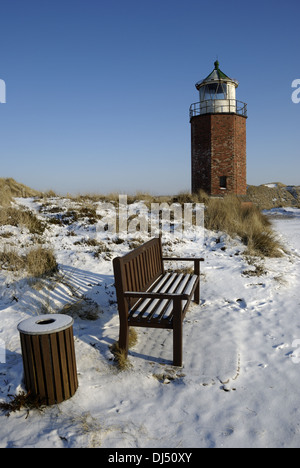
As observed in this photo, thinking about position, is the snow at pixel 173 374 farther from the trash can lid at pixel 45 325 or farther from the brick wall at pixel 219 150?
the brick wall at pixel 219 150

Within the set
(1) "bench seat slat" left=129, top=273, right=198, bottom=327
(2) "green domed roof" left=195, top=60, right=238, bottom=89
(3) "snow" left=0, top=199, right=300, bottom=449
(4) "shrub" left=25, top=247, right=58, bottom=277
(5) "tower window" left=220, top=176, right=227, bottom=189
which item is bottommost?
(3) "snow" left=0, top=199, right=300, bottom=449

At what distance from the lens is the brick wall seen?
65.9 feet

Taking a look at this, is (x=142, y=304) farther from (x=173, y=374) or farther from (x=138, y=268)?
(x=173, y=374)

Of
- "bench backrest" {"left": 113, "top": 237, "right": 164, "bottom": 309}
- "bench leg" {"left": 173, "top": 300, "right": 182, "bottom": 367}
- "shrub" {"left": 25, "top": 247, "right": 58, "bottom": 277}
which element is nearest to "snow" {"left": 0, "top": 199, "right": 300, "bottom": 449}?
"bench leg" {"left": 173, "top": 300, "right": 182, "bottom": 367}

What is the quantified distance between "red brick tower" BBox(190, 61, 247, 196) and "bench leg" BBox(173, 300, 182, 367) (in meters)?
17.6

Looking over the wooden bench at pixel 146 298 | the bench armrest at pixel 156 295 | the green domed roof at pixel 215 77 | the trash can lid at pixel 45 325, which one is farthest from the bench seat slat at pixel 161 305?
the green domed roof at pixel 215 77

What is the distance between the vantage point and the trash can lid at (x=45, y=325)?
2.96 meters

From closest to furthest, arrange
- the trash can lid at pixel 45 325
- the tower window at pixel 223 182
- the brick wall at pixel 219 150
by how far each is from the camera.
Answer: the trash can lid at pixel 45 325 → the brick wall at pixel 219 150 → the tower window at pixel 223 182

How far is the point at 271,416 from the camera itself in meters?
2.93

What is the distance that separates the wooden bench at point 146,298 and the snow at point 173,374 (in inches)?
17.1

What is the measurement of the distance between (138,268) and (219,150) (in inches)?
681

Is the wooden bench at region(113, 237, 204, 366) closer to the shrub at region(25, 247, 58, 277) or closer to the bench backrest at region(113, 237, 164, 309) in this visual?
the bench backrest at region(113, 237, 164, 309)

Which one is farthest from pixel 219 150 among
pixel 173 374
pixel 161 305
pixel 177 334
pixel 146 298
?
pixel 173 374

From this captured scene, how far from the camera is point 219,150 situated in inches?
796
